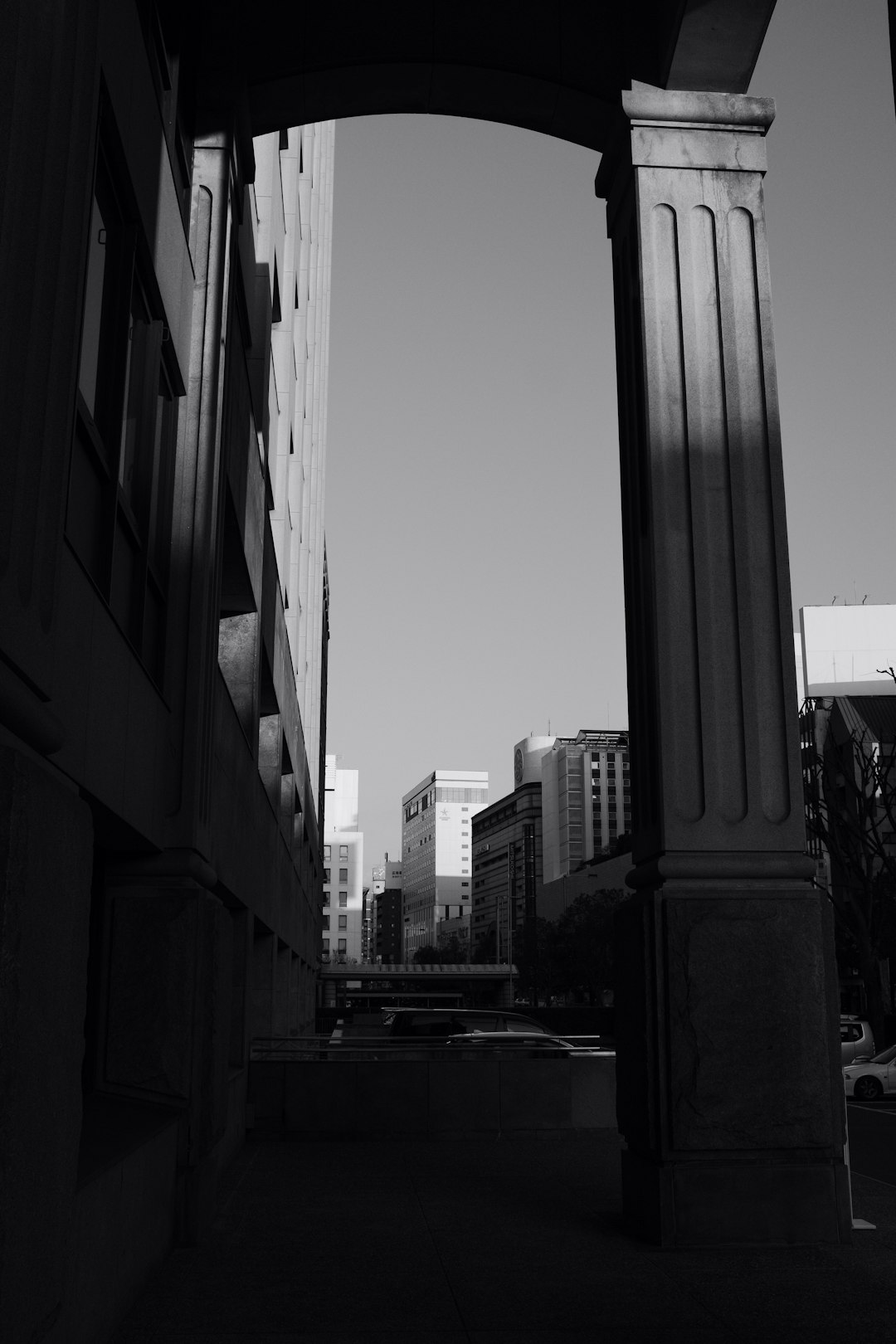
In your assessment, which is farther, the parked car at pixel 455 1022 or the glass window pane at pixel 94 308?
the parked car at pixel 455 1022

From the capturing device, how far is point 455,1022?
886 inches

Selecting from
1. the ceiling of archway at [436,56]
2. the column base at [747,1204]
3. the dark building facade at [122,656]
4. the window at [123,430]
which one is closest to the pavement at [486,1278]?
the column base at [747,1204]

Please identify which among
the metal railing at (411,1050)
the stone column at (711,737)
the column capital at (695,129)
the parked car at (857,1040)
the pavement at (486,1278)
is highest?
the column capital at (695,129)

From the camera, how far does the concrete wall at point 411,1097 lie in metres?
16.0

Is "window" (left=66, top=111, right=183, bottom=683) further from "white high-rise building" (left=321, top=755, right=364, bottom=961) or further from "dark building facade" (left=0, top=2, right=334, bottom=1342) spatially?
"white high-rise building" (left=321, top=755, right=364, bottom=961)

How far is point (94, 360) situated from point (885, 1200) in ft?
30.6

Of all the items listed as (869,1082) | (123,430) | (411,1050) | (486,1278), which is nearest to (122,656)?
(123,430)

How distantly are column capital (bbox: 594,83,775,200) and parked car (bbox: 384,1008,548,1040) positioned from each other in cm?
1497

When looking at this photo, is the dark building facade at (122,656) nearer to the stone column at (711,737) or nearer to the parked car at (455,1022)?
the stone column at (711,737)

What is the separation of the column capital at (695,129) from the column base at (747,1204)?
783 cm

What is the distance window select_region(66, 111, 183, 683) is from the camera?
24.1ft

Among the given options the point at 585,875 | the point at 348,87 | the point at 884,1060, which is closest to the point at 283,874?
the point at 884,1060

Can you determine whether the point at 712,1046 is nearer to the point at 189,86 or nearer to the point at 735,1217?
the point at 735,1217

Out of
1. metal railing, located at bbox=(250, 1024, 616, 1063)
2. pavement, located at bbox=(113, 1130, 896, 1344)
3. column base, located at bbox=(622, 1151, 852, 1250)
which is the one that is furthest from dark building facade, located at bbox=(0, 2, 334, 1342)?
column base, located at bbox=(622, 1151, 852, 1250)
